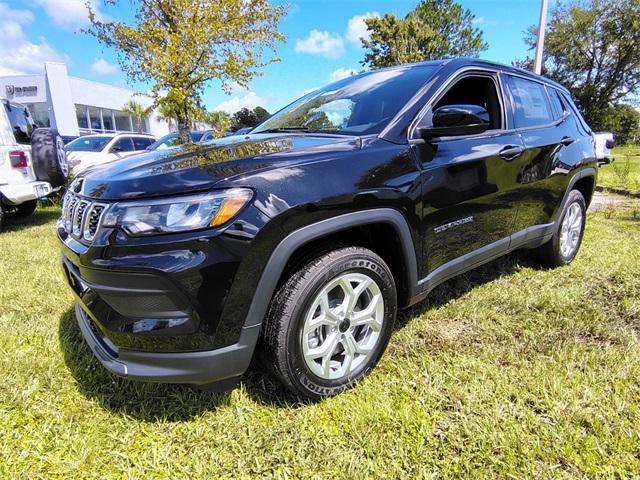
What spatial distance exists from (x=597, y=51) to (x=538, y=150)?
34.4 metres

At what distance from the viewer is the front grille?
1720mm

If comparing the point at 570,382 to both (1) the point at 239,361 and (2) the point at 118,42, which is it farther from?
(2) the point at 118,42

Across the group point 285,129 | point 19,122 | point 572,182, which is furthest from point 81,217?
point 19,122

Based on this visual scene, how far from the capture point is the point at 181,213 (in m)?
1.58

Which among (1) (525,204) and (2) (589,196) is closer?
(1) (525,204)

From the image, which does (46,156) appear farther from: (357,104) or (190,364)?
(190,364)

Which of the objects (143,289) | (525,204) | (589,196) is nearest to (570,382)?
(525,204)

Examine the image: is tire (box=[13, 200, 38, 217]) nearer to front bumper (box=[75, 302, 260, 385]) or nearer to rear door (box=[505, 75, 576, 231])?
front bumper (box=[75, 302, 260, 385])

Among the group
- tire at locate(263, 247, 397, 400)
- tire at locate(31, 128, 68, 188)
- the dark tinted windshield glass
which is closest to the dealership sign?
the dark tinted windshield glass

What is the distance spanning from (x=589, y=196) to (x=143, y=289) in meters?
4.19

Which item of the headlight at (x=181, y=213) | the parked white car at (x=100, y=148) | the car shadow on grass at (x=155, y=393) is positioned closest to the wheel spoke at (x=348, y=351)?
the car shadow on grass at (x=155, y=393)

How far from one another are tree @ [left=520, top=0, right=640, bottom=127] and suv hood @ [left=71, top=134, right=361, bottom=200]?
33415 mm

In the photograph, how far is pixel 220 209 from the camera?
5.19 feet

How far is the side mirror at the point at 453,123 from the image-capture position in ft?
7.03
